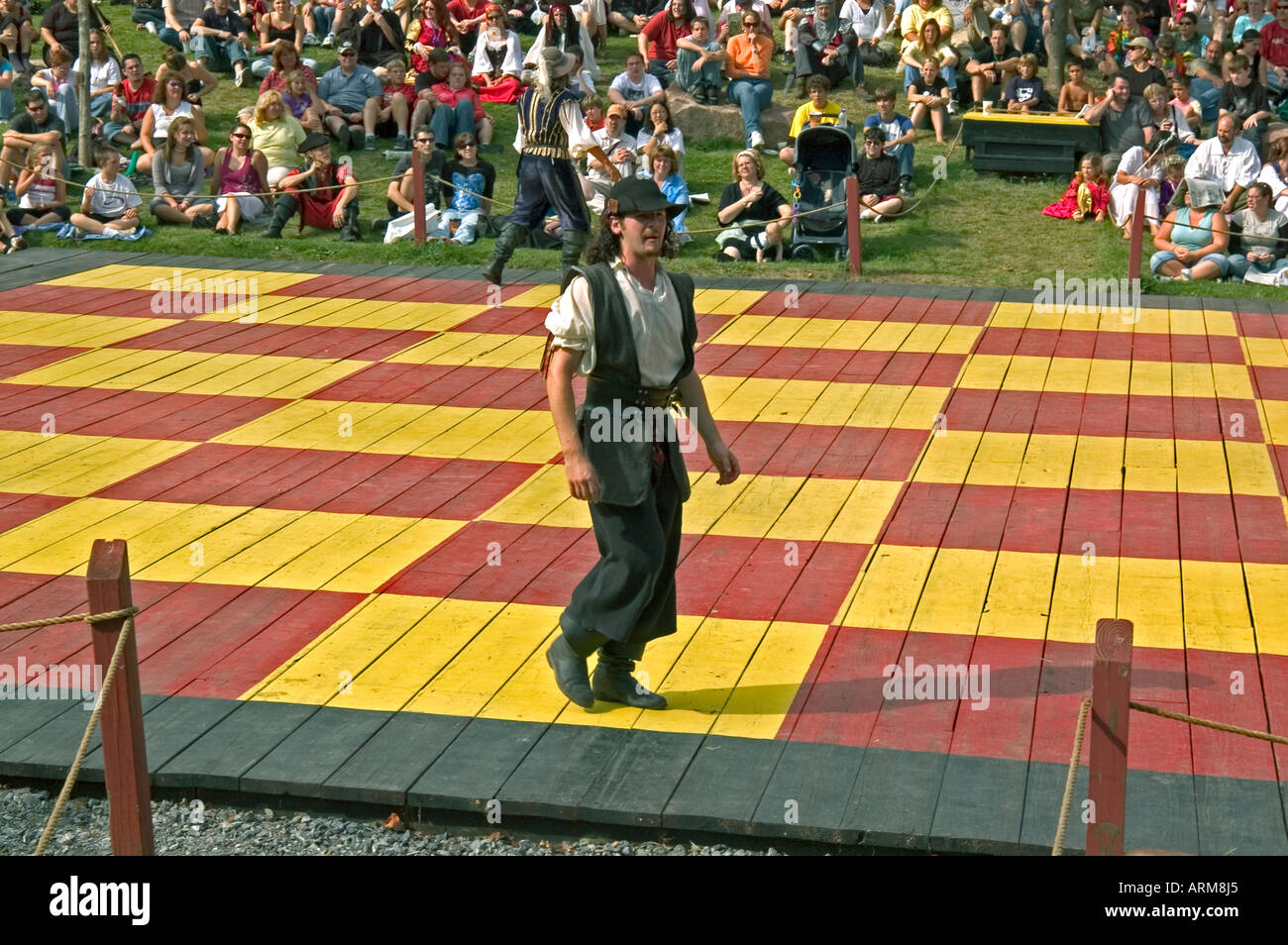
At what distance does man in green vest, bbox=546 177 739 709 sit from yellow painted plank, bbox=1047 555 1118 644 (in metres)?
1.81

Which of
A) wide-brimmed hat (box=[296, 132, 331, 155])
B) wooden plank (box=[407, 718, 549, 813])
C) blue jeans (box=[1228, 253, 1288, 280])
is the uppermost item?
wide-brimmed hat (box=[296, 132, 331, 155])

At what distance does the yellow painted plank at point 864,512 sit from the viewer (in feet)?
26.5

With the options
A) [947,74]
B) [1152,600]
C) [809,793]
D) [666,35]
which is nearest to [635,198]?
[809,793]

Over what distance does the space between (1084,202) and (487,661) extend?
11.9 meters

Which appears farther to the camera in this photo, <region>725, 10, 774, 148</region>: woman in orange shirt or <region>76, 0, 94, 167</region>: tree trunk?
<region>725, 10, 774, 148</region>: woman in orange shirt

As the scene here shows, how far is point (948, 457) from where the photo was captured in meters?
9.43

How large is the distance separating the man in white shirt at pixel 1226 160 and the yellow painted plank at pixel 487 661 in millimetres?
11110

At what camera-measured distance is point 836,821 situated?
5176 mm

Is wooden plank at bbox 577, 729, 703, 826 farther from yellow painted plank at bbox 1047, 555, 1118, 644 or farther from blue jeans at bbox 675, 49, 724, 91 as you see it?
blue jeans at bbox 675, 49, 724, 91

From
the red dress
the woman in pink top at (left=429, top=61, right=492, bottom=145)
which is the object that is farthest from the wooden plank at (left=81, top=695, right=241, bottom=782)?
the woman in pink top at (left=429, top=61, right=492, bottom=145)

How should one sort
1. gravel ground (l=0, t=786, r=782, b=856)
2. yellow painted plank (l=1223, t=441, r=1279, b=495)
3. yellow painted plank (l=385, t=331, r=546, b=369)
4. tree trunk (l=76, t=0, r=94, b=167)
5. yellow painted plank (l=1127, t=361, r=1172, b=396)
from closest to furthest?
gravel ground (l=0, t=786, r=782, b=856) → yellow painted plank (l=1223, t=441, r=1279, b=495) → yellow painted plank (l=1127, t=361, r=1172, b=396) → yellow painted plank (l=385, t=331, r=546, b=369) → tree trunk (l=76, t=0, r=94, b=167)

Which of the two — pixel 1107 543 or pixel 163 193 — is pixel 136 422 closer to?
pixel 1107 543

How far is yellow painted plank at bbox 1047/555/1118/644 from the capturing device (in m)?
6.82
